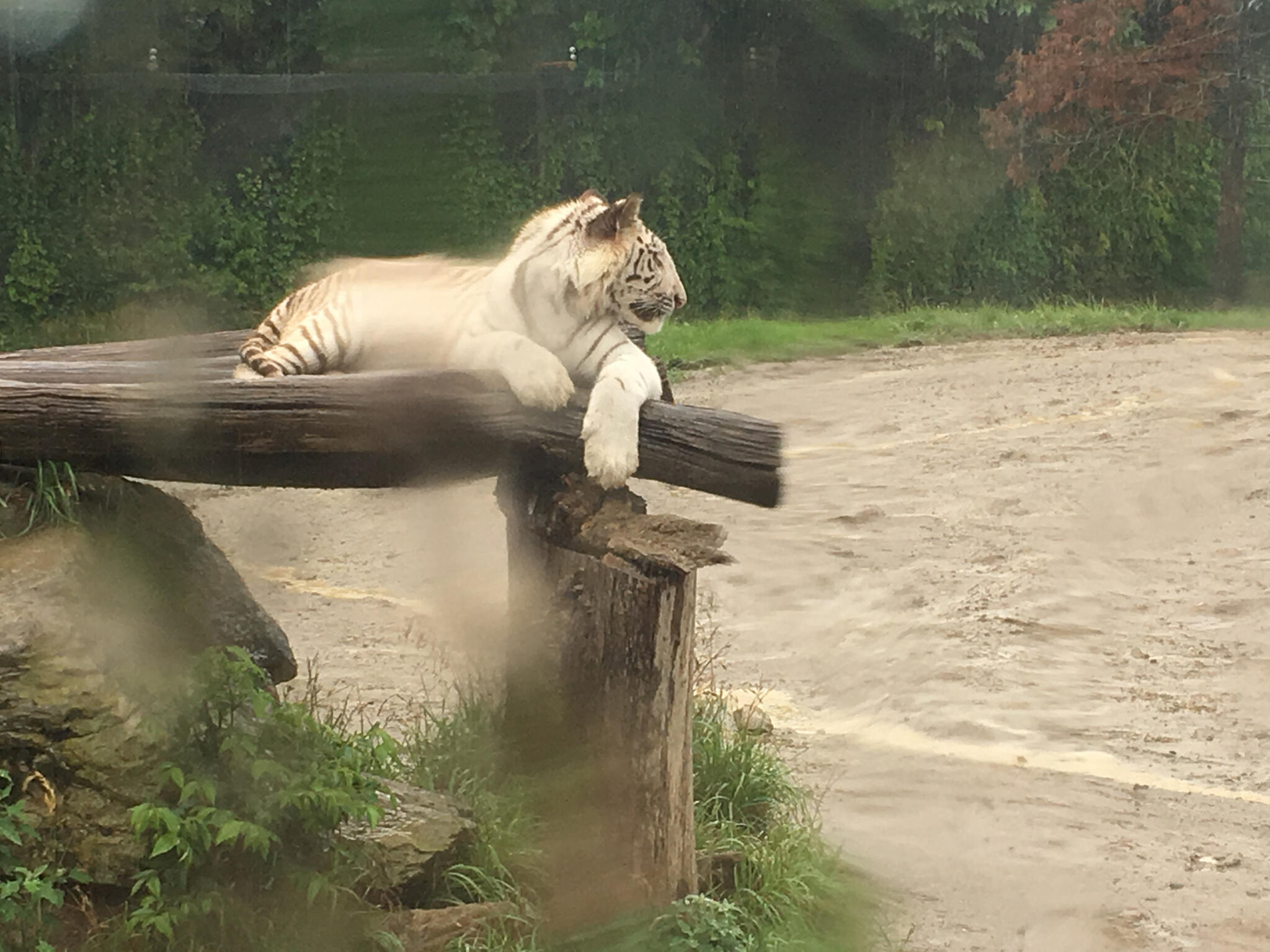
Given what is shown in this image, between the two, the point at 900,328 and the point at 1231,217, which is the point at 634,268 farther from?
the point at 1231,217

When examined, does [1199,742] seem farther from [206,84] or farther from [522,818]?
[206,84]

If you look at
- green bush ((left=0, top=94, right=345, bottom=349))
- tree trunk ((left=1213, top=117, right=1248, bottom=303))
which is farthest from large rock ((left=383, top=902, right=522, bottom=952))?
tree trunk ((left=1213, top=117, right=1248, bottom=303))

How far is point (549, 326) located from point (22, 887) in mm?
1184

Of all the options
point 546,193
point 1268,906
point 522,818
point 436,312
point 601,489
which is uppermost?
point 546,193

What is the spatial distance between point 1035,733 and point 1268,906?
2.24 ft

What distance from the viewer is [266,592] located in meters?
1.76

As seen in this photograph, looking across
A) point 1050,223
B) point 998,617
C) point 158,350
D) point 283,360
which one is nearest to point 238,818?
point 283,360

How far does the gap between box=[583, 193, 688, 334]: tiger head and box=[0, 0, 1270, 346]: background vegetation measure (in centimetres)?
7

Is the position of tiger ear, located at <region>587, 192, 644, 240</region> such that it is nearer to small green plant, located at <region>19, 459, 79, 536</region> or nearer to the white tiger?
the white tiger

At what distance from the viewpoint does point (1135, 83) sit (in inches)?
88.0

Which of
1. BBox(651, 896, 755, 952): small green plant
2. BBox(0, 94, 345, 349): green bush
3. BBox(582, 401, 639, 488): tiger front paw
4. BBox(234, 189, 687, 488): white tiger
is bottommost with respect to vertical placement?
BBox(651, 896, 755, 952): small green plant

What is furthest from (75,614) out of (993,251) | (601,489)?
(993,251)

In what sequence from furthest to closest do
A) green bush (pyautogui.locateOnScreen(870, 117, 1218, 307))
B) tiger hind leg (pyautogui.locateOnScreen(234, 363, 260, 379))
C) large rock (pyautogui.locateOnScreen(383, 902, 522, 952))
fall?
large rock (pyautogui.locateOnScreen(383, 902, 522, 952)) < tiger hind leg (pyautogui.locateOnScreen(234, 363, 260, 379)) < green bush (pyautogui.locateOnScreen(870, 117, 1218, 307))

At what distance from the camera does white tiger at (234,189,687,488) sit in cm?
176
